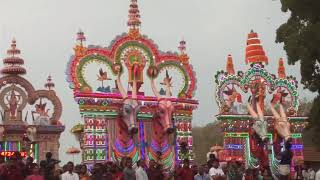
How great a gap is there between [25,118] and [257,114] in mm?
10203

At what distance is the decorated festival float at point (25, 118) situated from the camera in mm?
27250

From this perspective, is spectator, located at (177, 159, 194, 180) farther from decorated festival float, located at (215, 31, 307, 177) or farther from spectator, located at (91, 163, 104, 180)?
decorated festival float, located at (215, 31, 307, 177)

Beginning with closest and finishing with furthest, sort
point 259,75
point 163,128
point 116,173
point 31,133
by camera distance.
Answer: point 116,173 < point 163,128 < point 31,133 < point 259,75

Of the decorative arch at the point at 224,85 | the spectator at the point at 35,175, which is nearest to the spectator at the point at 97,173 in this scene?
the spectator at the point at 35,175

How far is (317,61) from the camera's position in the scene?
1800 cm

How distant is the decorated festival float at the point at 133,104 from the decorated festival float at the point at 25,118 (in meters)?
4.02

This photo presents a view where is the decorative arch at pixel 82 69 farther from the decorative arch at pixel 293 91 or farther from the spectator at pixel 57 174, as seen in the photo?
the decorative arch at pixel 293 91

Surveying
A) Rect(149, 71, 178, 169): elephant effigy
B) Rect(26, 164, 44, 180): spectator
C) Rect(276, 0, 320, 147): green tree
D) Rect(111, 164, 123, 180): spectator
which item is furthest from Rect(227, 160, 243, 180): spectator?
Rect(149, 71, 178, 169): elephant effigy

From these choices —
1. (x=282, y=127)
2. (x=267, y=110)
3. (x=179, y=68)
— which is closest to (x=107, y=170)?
(x=179, y=68)

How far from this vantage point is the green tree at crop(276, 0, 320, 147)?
17359 mm

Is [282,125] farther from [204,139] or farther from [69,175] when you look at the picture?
[204,139]

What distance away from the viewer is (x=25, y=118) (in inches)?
1117

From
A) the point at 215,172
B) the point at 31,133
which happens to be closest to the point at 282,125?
the point at 31,133

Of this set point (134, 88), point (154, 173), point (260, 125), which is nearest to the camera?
point (154, 173)
